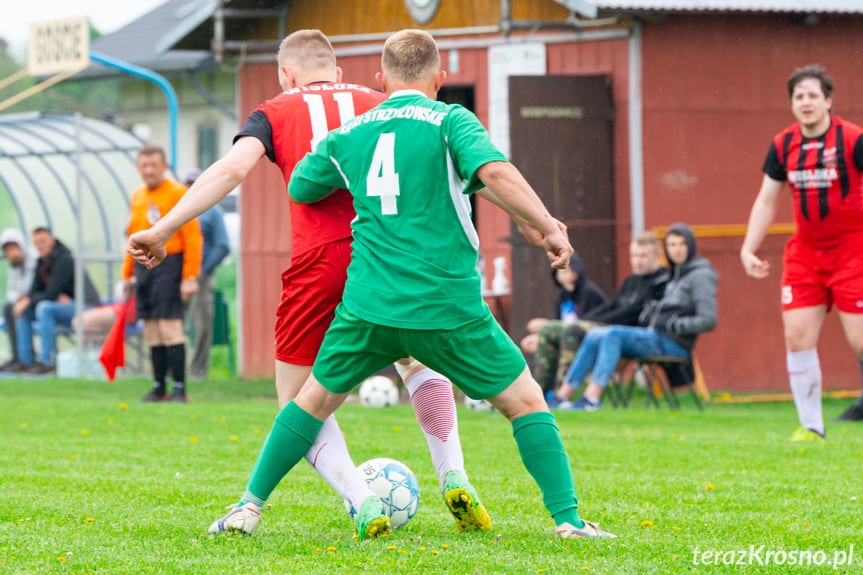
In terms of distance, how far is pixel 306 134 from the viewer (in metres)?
4.86

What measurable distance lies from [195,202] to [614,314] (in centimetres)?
779

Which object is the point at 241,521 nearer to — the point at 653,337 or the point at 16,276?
the point at 653,337

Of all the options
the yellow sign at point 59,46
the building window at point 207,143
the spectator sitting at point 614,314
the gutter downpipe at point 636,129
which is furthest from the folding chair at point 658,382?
the building window at point 207,143

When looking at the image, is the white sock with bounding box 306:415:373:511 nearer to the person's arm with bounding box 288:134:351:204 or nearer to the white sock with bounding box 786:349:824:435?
the person's arm with bounding box 288:134:351:204

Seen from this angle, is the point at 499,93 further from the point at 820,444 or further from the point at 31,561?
the point at 31,561

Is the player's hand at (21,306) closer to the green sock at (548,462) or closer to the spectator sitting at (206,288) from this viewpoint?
the spectator sitting at (206,288)

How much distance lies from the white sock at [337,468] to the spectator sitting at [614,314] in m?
7.13

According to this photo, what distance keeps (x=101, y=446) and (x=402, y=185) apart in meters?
4.36

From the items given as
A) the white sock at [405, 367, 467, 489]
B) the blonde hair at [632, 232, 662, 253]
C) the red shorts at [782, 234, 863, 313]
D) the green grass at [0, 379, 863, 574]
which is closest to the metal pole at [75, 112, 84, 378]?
the green grass at [0, 379, 863, 574]

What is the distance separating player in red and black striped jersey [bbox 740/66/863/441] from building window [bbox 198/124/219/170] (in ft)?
76.3

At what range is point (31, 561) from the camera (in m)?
4.20

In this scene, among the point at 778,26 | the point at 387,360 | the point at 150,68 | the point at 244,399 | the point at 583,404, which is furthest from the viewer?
the point at 150,68

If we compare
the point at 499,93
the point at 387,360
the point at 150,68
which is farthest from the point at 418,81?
the point at 150,68

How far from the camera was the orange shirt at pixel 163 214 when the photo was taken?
1127 centimetres
